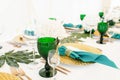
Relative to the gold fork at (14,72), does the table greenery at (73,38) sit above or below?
above

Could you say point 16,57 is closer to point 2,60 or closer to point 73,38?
point 2,60

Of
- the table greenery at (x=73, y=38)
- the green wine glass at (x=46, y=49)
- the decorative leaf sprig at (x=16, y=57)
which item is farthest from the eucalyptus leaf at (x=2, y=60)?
the table greenery at (x=73, y=38)

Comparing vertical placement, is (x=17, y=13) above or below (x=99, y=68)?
above

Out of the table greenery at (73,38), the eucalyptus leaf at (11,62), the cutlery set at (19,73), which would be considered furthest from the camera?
the table greenery at (73,38)

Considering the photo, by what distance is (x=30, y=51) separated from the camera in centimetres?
109

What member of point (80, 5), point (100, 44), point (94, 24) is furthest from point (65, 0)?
point (100, 44)

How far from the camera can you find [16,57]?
3.27ft

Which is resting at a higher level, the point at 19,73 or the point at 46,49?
the point at 46,49

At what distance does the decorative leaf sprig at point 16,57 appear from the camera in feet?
3.07

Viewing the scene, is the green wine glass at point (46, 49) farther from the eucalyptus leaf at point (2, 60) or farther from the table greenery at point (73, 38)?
the table greenery at point (73, 38)

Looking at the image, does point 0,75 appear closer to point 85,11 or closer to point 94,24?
point 94,24

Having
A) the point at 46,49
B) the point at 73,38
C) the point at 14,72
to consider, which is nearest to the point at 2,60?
the point at 14,72

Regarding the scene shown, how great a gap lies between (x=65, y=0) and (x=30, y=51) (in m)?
1.48

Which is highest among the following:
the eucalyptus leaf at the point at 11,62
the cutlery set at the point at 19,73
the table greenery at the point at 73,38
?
the table greenery at the point at 73,38
